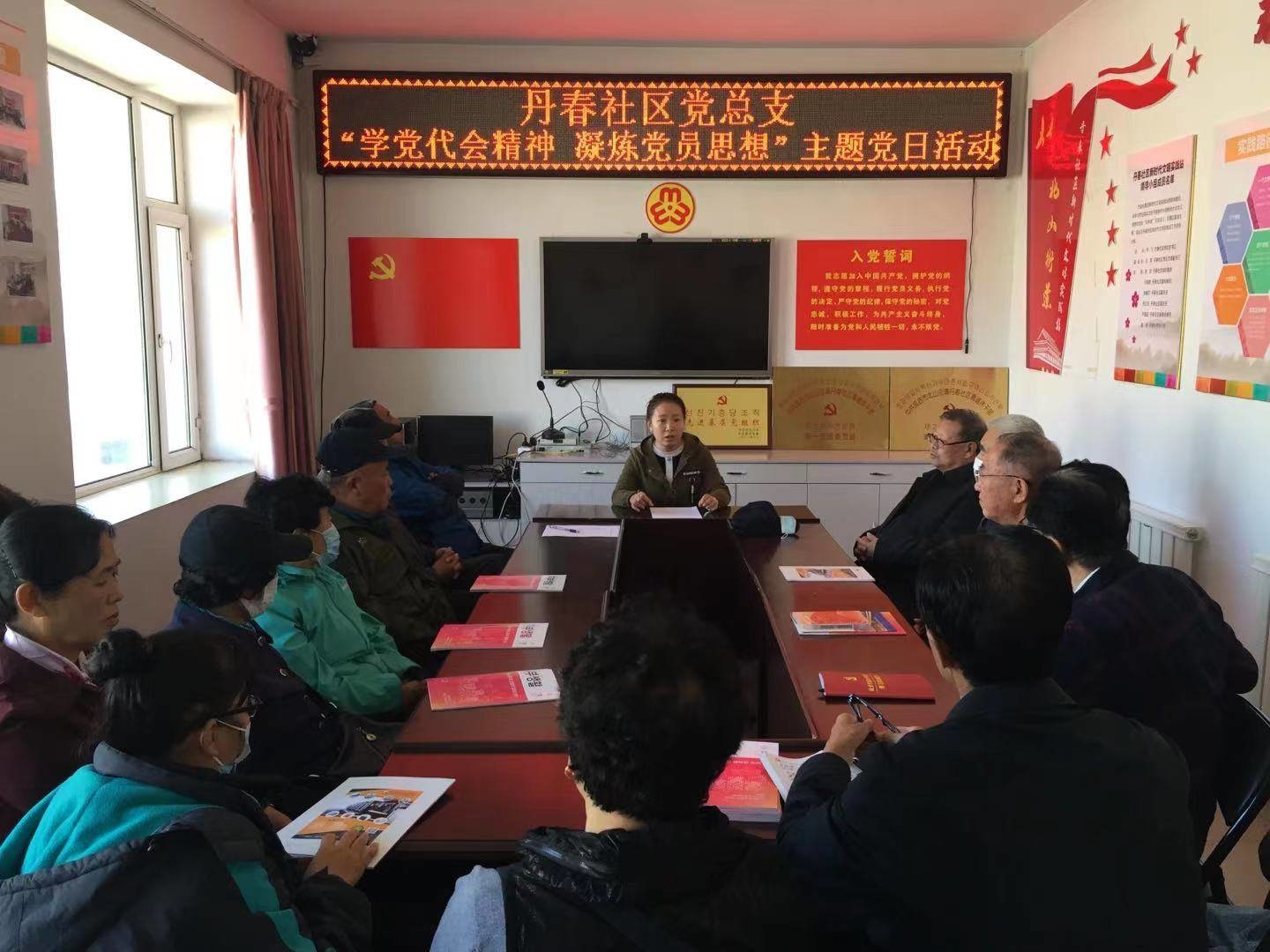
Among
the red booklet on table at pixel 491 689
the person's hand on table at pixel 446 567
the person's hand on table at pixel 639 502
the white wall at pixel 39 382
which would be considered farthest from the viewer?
the person's hand on table at pixel 639 502

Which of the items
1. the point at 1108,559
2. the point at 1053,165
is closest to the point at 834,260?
the point at 1053,165

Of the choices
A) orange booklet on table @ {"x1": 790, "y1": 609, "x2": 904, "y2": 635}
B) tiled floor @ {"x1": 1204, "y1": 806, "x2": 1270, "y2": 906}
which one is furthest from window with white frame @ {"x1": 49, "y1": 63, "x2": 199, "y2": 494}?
tiled floor @ {"x1": 1204, "y1": 806, "x2": 1270, "y2": 906}

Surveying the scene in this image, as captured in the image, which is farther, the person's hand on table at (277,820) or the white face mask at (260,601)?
the white face mask at (260,601)

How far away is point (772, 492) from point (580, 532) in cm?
179

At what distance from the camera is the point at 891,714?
207 cm

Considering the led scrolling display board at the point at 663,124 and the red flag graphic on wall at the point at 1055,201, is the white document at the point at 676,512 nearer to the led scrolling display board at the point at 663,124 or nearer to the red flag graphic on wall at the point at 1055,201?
the led scrolling display board at the point at 663,124

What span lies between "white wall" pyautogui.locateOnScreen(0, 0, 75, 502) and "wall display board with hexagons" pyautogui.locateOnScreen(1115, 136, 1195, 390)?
155 inches

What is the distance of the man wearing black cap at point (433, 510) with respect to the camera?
12.7 feet

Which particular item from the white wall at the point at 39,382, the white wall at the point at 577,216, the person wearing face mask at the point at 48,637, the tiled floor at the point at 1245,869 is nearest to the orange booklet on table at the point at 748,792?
the person wearing face mask at the point at 48,637

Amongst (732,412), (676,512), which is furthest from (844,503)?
(676,512)

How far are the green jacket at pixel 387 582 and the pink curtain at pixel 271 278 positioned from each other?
191cm

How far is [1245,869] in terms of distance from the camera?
112 inches

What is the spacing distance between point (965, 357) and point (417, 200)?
318cm

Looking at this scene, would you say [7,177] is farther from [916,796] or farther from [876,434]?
[876,434]
